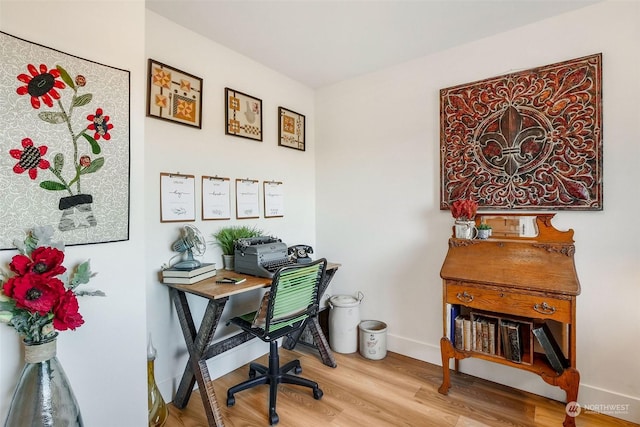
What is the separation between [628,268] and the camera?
6.20 feet

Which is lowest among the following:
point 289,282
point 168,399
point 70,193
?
point 168,399

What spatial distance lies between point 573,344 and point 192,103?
9.25 ft

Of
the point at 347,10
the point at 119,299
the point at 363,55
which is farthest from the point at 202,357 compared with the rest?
the point at 363,55

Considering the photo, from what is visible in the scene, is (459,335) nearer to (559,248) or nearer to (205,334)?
(559,248)

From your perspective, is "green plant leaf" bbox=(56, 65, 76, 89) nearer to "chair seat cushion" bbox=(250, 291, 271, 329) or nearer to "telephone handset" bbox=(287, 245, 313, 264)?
"chair seat cushion" bbox=(250, 291, 271, 329)

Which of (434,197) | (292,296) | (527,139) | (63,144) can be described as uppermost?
(527,139)

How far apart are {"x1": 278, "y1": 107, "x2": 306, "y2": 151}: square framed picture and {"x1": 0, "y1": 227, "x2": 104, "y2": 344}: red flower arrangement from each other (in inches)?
79.8

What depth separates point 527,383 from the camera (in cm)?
219

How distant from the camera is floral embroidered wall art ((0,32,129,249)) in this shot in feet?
3.85

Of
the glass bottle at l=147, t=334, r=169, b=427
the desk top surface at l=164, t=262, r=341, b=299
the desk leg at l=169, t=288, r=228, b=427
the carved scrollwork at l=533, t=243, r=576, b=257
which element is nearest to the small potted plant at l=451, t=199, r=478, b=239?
the carved scrollwork at l=533, t=243, r=576, b=257

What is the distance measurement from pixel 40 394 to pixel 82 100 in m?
1.17

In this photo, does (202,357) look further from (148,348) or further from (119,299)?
(119,299)

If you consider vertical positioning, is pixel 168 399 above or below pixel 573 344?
below

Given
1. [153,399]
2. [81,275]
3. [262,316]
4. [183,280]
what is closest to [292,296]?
[262,316]
